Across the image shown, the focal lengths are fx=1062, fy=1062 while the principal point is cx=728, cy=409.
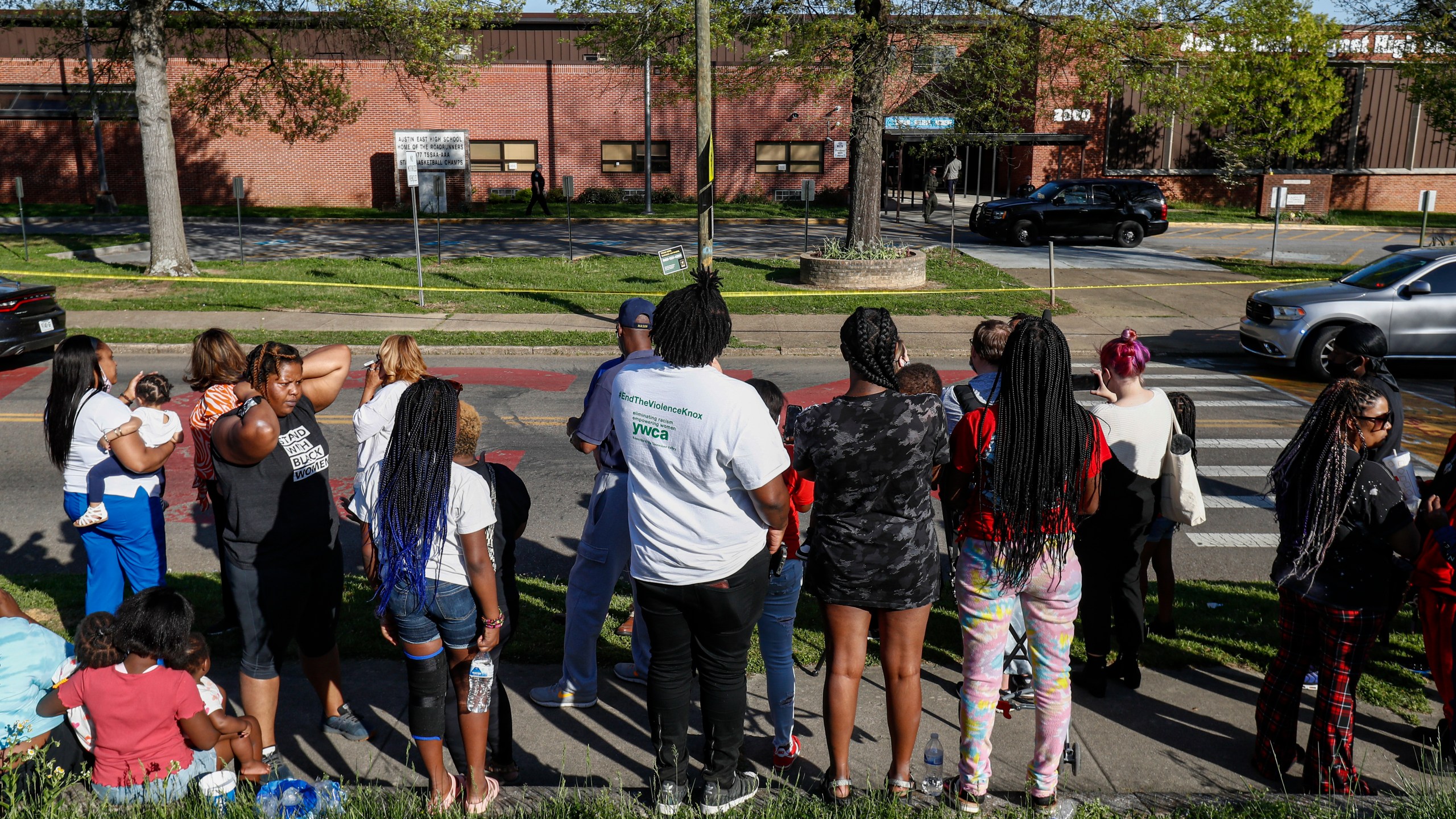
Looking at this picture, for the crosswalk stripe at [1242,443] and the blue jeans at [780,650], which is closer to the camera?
the blue jeans at [780,650]

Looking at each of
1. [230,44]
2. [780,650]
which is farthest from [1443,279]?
[230,44]

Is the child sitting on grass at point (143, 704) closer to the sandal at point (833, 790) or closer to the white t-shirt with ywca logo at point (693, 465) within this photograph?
the white t-shirt with ywca logo at point (693, 465)

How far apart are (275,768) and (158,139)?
19718 mm

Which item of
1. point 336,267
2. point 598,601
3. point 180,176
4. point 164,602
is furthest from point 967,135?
point 180,176

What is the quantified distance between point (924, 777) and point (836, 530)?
A: 3.88 feet

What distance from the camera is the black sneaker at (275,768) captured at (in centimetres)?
425

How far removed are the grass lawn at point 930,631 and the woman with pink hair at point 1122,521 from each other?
40 cm

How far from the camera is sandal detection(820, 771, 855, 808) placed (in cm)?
411

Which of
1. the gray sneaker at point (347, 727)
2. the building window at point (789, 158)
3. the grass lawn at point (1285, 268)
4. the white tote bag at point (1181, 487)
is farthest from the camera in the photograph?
the building window at point (789, 158)

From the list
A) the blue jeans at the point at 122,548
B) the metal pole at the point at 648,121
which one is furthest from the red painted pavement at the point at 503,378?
the metal pole at the point at 648,121

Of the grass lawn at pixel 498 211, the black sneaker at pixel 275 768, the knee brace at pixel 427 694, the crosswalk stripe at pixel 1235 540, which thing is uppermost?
the grass lawn at pixel 498 211

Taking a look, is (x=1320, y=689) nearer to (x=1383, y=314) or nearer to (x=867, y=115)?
(x=1383, y=314)

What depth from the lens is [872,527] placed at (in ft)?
12.9

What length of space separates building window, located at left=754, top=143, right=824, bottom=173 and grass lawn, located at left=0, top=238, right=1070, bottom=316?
18650 mm
